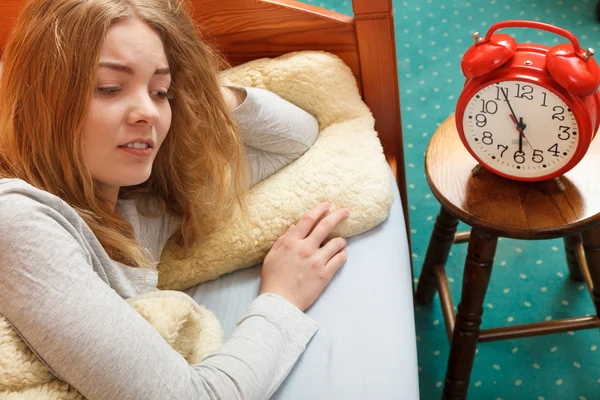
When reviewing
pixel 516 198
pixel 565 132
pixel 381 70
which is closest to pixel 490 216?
pixel 516 198

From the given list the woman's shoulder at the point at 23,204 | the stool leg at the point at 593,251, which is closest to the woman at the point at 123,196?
the woman's shoulder at the point at 23,204

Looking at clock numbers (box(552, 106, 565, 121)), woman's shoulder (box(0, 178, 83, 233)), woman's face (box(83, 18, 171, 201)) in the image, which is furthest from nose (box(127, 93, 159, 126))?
clock numbers (box(552, 106, 565, 121))

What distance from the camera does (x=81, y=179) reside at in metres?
0.88

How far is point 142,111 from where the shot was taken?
33.6 inches

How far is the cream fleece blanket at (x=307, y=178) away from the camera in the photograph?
1.08 m

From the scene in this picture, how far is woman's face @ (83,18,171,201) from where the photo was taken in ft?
2.77

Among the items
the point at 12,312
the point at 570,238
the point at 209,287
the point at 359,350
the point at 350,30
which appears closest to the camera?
the point at 12,312

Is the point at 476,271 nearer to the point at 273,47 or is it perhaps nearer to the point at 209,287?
the point at 209,287

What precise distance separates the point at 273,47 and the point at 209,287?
49 cm

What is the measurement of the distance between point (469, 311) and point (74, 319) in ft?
2.30

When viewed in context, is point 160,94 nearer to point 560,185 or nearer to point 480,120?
point 480,120

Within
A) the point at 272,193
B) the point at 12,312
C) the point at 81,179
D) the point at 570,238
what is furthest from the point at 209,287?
the point at 570,238

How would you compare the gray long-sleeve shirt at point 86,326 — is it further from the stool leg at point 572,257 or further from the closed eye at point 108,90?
the stool leg at point 572,257

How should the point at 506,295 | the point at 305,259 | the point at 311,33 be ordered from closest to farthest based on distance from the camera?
1. the point at 305,259
2. the point at 311,33
3. the point at 506,295
